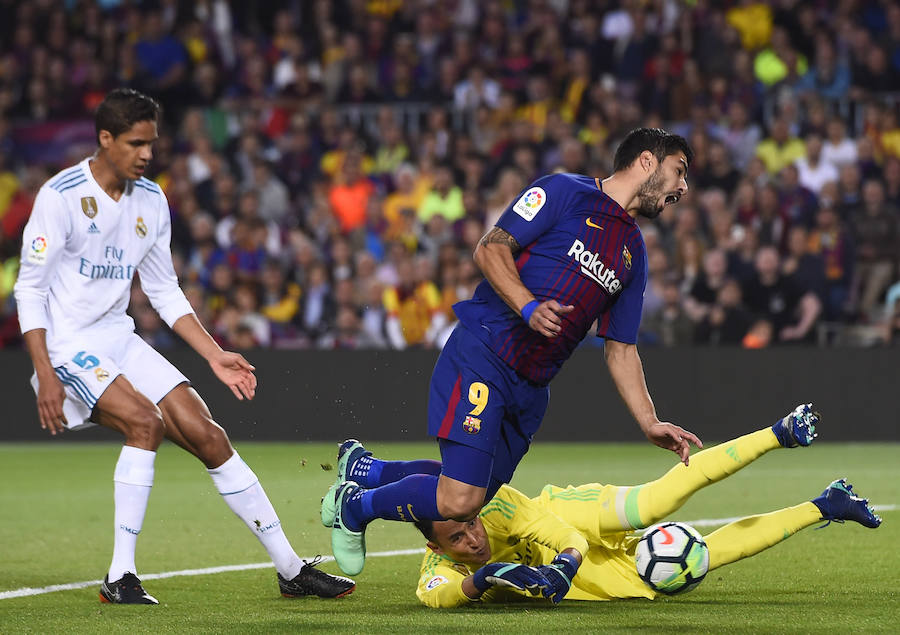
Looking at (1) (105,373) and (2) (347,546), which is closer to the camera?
(2) (347,546)

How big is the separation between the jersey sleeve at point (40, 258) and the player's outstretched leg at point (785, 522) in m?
2.97

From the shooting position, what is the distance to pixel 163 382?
6176 millimetres

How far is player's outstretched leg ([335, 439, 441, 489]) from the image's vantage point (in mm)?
6333

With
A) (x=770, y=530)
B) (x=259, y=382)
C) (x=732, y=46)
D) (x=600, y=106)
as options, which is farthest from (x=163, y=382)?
(x=732, y=46)

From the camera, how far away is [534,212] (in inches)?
227

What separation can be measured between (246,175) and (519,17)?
13.1 feet

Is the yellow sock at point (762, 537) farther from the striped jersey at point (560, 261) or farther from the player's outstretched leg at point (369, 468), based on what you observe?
the player's outstretched leg at point (369, 468)

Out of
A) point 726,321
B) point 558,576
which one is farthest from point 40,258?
point 726,321

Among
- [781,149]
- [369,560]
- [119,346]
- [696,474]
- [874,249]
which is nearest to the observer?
[696,474]

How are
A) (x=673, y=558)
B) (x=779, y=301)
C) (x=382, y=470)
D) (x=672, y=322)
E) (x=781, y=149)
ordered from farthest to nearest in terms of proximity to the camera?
(x=781, y=149), (x=672, y=322), (x=779, y=301), (x=382, y=470), (x=673, y=558)

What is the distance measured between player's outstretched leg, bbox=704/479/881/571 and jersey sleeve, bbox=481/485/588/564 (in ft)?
2.13

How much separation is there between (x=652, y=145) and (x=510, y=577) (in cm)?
185

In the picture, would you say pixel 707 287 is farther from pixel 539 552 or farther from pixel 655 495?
pixel 539 552

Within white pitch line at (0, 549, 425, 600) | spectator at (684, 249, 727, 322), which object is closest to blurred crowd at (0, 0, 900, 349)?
spectator at (684, 249, 727, 322)
